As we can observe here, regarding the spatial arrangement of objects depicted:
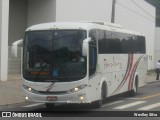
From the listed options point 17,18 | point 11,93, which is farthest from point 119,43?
point 17,18

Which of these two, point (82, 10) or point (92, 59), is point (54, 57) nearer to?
point (92, 59)

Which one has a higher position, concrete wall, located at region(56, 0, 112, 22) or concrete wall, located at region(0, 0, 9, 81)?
concrete wall, located at region(56, 0, 112, 22)

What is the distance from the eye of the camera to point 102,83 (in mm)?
18672

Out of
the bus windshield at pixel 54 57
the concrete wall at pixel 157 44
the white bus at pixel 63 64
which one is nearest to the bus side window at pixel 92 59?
the white bus at pixel 63 64

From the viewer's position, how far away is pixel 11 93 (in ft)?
75.5

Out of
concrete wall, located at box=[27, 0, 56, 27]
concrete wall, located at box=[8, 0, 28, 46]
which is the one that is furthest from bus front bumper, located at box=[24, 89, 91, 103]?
concrete wall, located at box=[8, 0, 28, 46]

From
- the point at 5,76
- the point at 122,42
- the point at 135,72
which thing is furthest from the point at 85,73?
the point at 5,76

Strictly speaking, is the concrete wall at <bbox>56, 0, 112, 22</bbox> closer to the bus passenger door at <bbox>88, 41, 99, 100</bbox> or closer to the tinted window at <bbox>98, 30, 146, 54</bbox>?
the tinted window at <bbox>98, 30, 146, 54</bbox>

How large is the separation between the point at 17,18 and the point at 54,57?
1814 centimetres

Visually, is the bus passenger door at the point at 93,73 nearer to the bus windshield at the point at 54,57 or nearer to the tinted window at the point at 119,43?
the bus windshield at the point at 54,57

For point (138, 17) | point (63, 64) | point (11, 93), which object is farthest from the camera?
point (138, 17)

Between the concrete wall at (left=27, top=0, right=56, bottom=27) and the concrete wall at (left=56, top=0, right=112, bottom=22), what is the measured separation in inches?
15.8

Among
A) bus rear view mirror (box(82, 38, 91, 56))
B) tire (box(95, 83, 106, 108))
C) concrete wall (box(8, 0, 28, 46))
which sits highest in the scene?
concrete wall (box(8, 0, 28, 46))

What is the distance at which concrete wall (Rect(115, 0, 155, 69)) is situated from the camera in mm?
48844
